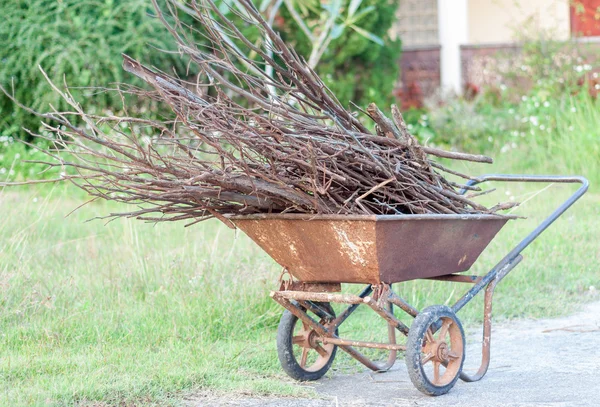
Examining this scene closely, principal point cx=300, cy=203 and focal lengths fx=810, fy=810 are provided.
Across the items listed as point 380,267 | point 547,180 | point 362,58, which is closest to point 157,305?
point 380,267

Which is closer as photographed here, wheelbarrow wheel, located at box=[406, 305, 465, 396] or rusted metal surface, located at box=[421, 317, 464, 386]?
wheelbarrow wheel, located at box=[406, 305, 465, 396]

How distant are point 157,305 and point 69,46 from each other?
5306mm

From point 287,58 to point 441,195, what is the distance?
2.63ft

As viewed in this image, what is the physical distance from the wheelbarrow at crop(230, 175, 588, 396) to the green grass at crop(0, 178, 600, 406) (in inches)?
13.7

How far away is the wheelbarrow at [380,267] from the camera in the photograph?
9.51 ft

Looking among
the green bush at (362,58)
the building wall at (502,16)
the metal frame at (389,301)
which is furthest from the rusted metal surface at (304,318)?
the building wall at (502,16)

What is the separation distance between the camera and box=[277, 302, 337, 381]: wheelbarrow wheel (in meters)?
→ 3.39

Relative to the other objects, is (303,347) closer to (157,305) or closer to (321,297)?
(321,297)

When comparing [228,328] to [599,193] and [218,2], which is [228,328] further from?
[218,2]

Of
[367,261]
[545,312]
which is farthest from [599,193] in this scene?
[367,261]

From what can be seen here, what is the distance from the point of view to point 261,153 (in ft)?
8.95

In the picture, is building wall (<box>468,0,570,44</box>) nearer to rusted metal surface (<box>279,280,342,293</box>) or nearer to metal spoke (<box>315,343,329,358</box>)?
metal spoke (<box>315,343,329,358</box>)

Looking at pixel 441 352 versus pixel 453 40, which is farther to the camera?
pixel 453 40

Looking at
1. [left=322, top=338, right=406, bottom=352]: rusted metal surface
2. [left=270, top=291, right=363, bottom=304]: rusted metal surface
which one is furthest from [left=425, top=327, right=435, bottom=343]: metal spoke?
[left=270, top=291, right=363, bottom=304]: rusted metal surface
